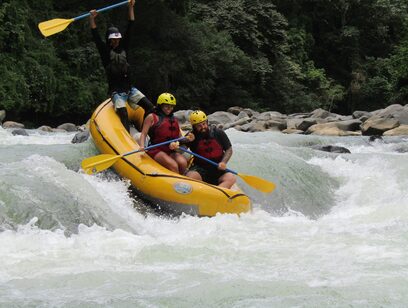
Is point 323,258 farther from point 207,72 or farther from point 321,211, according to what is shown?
point 207,72

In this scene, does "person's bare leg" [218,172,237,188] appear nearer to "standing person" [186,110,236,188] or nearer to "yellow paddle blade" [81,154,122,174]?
"standing person" [186,110,236,188]

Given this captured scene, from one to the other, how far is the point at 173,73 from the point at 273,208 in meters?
12.5

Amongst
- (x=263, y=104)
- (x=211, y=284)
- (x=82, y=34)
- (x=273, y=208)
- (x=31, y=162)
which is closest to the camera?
(x=211, y=284)

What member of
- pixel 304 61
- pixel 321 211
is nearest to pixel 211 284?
pixel 321 211

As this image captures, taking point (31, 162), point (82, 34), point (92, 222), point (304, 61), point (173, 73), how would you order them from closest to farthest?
point (92, 222), point (31, 162), point (82, 34), point (173, 73), point (304, 61)

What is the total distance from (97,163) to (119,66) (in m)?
1.11

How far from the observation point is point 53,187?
15.8 ft

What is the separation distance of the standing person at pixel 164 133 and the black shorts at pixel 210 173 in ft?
0.54

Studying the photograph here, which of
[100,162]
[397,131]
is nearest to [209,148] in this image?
[100,162]

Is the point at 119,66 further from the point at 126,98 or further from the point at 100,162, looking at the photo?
the point at 100,162

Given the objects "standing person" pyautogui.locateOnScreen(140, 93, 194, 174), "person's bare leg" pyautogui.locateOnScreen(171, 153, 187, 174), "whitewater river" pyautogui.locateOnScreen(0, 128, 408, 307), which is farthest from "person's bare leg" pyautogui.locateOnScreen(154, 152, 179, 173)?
"whitewater river" pyautogui.locateOnScreen(0, 128, 408, 307)

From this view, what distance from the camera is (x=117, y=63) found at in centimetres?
599

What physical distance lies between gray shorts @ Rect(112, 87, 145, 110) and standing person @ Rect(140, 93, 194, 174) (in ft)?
1.52

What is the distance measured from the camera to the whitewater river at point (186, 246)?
3215 millimetres
